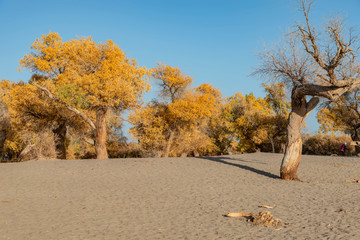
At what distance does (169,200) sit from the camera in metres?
10.8

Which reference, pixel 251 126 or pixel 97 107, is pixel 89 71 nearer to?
pixel 97 107

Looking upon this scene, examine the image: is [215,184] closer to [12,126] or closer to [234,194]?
[234,194]

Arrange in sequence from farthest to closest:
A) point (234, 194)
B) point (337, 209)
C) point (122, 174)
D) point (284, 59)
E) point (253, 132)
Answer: point (253, 132)
point (122, 174)
point (284, 59)
point (234, 194)
point (337, 209)

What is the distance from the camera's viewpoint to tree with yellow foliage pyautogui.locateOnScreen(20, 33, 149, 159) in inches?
850

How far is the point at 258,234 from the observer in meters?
6.94

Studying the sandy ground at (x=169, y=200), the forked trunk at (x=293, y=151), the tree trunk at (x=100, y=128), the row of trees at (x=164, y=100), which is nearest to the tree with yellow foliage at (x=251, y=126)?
the row of trees at (x=164, y=100)

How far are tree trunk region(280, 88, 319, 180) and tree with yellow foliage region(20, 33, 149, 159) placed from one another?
439 inches

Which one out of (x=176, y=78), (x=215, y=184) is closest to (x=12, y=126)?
(x=176, y=78)

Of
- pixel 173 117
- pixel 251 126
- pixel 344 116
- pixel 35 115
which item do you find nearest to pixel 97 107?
pixel 35 115

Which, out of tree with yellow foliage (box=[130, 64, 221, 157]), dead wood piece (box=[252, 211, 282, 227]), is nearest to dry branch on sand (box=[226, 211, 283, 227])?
dead wood piece (box=[252, 211, 282, 227])

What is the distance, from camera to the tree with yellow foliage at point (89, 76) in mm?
21578

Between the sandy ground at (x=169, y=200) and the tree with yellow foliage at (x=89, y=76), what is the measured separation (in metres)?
4.72

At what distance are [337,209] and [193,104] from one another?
19624mm

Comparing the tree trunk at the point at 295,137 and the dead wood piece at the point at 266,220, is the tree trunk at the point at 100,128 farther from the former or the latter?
the dead wood piece at the point at 266,220
